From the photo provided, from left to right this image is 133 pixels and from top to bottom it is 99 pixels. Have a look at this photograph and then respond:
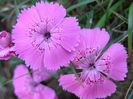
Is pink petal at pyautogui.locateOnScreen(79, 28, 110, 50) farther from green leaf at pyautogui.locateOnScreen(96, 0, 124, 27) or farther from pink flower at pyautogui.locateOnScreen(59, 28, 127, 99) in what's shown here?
green leaf at pyautogui.locateOnScreen(96, 0, 124, 27)

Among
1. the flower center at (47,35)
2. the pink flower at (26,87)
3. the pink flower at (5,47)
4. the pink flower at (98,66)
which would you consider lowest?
the pink flower at (26,87)

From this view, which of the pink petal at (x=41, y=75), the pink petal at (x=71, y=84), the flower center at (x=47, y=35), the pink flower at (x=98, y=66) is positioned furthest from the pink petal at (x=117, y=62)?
the pink petal at (x=41, y=75)

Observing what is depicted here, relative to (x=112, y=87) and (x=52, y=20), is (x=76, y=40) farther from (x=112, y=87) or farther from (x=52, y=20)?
(x=112, y=87)

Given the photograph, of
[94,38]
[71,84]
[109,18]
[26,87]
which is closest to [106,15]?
[109,18]

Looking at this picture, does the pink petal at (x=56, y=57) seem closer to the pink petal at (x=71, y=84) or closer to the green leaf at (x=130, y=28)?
the pink petal at (x=71, y=84)

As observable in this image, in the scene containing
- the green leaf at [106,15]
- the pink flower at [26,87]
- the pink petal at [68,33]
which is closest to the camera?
the pink petal at [68,33]

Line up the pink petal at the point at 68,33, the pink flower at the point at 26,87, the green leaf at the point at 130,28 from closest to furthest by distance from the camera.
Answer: the pink petal at the point at 68,33
the green leaf at the point at 130,28
the pink flower at the point at 26,87

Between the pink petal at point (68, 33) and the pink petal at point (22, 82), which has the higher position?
the pink petal at point (68, 33)

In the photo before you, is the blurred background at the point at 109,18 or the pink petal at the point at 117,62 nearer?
the pink petal at the point at 117,62

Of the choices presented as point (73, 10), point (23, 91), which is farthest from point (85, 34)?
point (23, 91)

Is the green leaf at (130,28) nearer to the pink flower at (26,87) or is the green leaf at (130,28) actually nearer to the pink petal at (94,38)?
the pink petal at (94,38)
